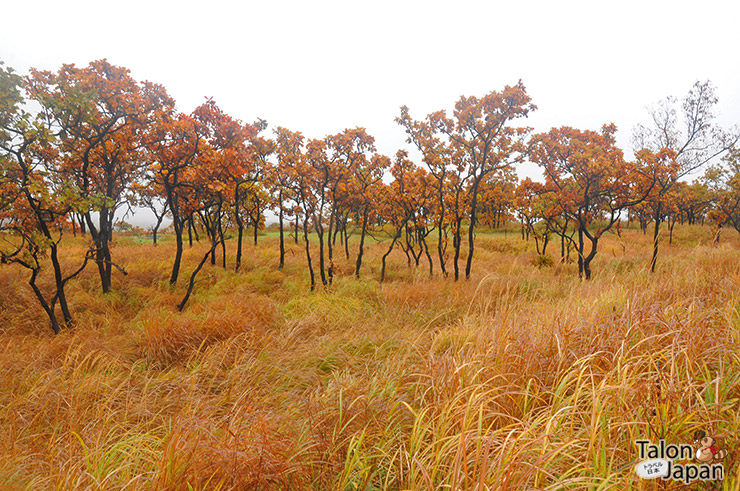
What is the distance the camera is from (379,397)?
2.48m

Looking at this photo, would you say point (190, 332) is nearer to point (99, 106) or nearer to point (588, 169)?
point (99, 106)

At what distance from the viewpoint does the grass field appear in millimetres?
1580

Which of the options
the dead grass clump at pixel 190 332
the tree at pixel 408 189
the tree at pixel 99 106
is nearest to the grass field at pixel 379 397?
A: the dead grass clump at pixel 190 332

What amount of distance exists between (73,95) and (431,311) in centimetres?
813

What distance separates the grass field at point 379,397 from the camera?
62.2 inches

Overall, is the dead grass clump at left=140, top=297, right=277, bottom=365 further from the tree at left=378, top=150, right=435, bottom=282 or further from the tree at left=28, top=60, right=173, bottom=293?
the tree at left=378, top=150, right=435, bottom=282

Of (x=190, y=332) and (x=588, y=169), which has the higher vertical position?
(x=588, y=169)

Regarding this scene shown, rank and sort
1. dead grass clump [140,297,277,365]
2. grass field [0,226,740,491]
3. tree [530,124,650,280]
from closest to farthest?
grass field [0,226,740,491]
dead grass clump [140,297,277,365]
tree [530,124,650,280]

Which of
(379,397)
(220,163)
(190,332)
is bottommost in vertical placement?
(190,332)

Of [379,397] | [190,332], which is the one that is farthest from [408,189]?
[379,397]

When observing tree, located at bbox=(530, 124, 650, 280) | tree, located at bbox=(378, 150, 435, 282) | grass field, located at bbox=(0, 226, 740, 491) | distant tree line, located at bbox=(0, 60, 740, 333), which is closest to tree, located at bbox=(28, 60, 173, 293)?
distant tree line, located at bbox=(0, 60, 740, 333)

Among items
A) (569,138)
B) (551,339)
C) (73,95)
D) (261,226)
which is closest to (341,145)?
(73,95)

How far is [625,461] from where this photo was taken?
1.50 metres

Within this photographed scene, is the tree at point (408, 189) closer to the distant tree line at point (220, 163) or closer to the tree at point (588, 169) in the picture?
the distant tree line at point (220, 163)
